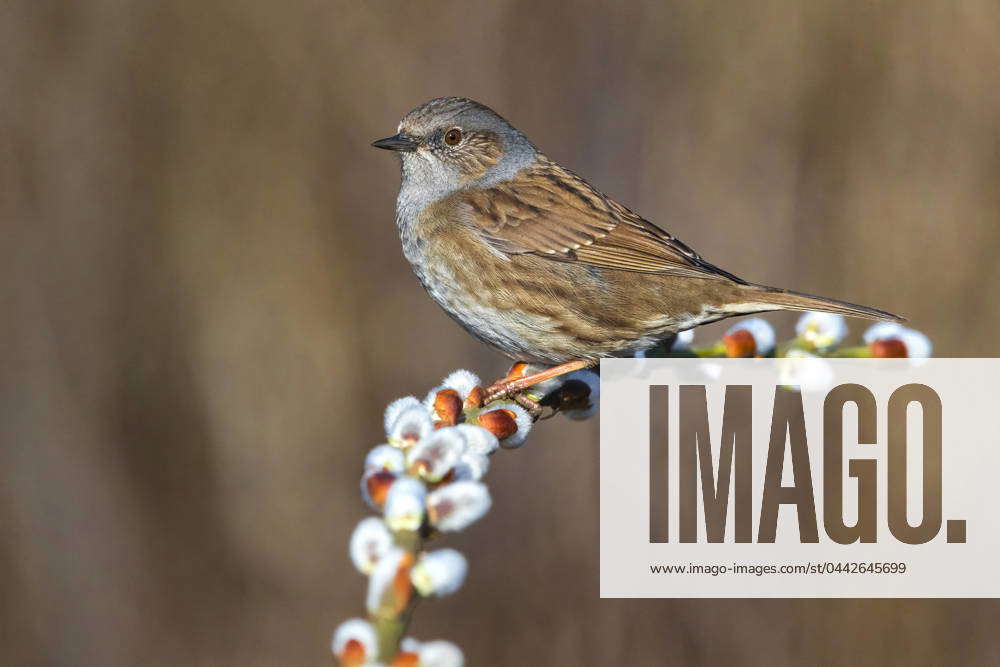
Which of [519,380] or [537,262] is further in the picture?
[537,262]

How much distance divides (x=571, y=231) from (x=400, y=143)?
1.89 feet

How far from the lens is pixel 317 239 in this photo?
14.4 ft

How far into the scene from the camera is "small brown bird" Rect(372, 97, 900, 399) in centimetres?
279

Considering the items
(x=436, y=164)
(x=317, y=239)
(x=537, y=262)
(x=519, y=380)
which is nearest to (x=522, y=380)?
(x=519, y=380)

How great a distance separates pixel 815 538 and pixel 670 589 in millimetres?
683

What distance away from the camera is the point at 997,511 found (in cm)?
372

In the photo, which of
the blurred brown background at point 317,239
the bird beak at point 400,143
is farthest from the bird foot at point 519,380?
the blurred brown background at point 317,239

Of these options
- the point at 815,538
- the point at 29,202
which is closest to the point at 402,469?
the point at 815,538

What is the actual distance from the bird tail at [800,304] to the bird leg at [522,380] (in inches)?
18.4

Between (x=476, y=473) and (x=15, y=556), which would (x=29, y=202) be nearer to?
(x=15, y=556)
